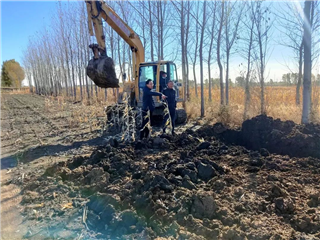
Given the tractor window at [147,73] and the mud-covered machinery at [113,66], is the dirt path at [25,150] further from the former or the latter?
the tractor window at [147,73]

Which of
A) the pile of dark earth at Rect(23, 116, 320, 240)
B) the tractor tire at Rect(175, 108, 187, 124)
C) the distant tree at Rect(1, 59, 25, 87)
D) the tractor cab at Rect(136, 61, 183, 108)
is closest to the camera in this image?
the pile of dark earth at Rect(23, 116, 320, 240)

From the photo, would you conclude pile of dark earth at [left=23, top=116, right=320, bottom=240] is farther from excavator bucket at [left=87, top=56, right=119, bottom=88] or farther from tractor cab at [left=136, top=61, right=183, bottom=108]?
tractor cab at [left=136, top=61, right=183, bottom=108]

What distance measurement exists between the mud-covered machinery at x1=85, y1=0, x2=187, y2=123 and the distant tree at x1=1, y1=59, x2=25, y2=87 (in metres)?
72.8

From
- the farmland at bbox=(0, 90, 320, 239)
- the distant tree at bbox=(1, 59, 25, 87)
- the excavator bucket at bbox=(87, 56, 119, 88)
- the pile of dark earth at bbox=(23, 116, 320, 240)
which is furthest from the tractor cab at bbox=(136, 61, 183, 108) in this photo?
the distant tree at bbox=(1, 59, 25, 87)

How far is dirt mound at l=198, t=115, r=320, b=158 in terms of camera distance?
5754mm

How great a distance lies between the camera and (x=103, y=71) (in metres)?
7.67

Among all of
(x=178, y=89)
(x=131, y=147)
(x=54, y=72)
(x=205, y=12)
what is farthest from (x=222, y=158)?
(x=54, y=72)

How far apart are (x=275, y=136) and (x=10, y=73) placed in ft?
260

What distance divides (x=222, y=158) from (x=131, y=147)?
1925 millimetres

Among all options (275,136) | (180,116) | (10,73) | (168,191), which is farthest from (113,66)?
(10,73)

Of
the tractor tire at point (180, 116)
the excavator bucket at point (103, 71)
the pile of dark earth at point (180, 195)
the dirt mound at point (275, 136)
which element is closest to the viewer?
the pile of dark earth at point (180, 195)

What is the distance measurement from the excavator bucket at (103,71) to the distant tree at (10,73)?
74651 millimetres

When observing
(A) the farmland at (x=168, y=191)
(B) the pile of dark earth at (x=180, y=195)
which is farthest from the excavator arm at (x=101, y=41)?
(B) the pile of dark earth at (x=180, y=195)

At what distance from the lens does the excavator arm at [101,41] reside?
773 centimetres
